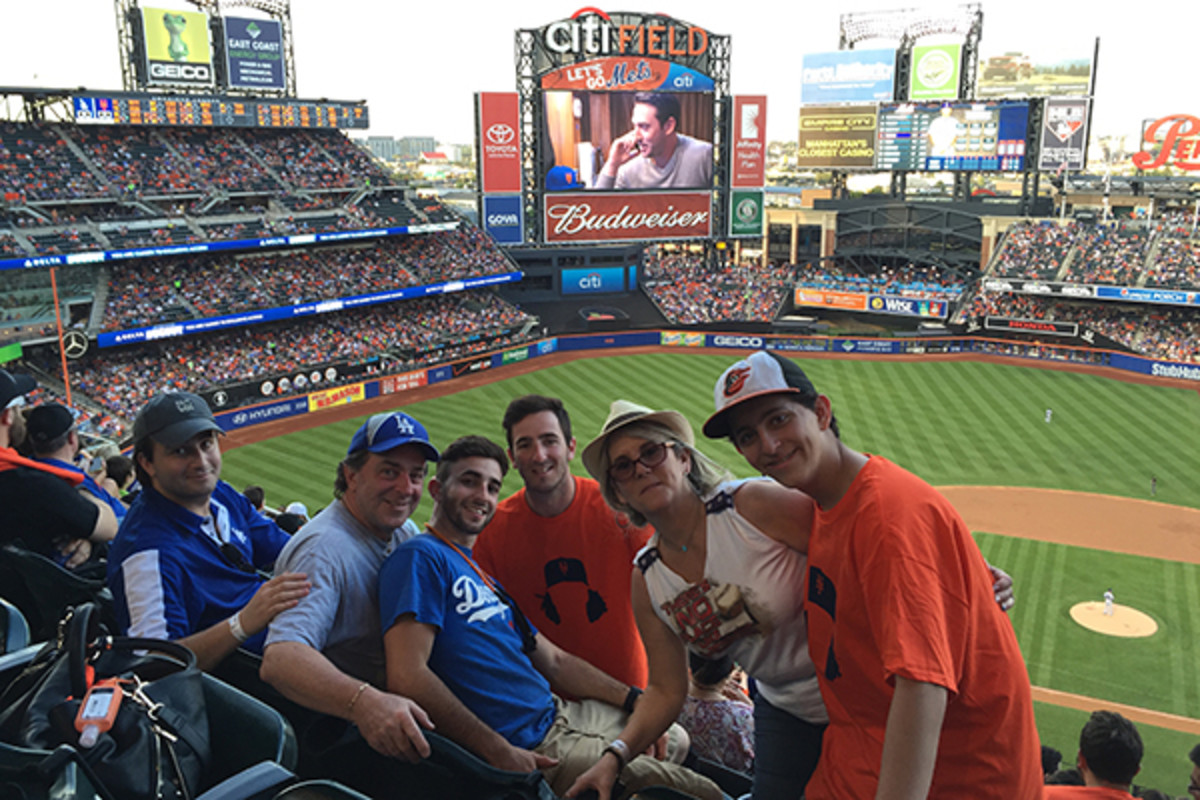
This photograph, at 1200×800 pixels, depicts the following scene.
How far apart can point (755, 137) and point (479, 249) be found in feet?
50.4

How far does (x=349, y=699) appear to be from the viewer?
3068mm

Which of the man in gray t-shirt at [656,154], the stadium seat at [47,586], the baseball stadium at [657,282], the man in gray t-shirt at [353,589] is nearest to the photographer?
the man in gray t-shirt at [353,589]

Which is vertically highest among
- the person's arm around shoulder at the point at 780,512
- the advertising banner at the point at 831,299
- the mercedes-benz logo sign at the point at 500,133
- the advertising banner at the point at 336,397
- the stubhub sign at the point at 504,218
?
the mercedes-benz logo sign at the point at 500,133

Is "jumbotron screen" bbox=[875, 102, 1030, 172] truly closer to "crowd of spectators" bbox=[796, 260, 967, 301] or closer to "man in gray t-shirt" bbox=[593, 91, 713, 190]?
"crowd of spectators" bbox=[796, 260, 967, 301]

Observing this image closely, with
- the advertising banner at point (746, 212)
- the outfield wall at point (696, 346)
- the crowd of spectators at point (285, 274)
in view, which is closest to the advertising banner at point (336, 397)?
the outfield wall at point (696, 346)

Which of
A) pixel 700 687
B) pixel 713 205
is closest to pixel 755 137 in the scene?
pixel 713 205

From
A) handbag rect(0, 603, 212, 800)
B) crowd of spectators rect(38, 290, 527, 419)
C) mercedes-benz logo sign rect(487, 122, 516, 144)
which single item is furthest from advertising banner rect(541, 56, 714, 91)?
handbag rect(0, 603, 212, 800)

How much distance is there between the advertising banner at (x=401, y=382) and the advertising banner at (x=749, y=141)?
2026 centimetres

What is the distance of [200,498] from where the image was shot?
13.9 feet

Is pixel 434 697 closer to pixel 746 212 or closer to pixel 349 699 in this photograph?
pixel 349 699

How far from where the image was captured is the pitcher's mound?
611 inches

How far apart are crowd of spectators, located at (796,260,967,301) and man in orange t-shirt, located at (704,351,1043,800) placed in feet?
146

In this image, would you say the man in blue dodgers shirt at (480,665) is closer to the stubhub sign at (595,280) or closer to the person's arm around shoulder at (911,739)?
the person's arm around shoulder at (911,739)

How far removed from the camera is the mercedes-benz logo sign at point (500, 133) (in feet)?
130
